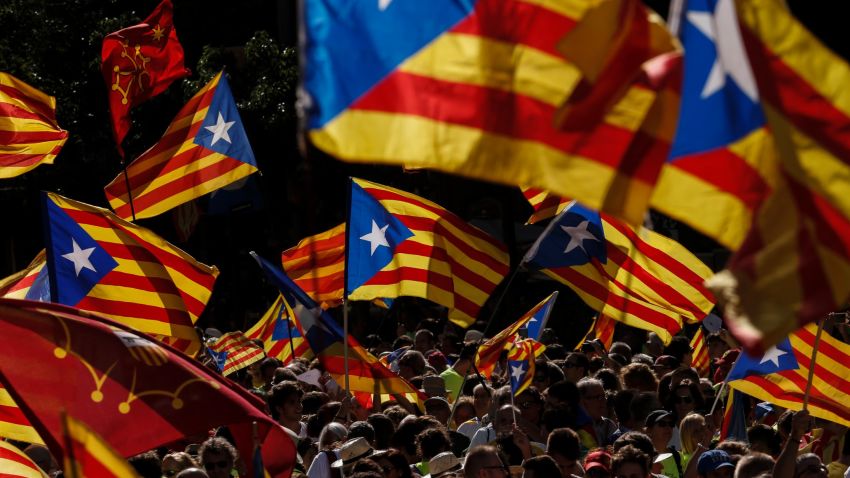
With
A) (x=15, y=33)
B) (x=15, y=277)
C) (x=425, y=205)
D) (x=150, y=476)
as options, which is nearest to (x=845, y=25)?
(x=15, y=33)

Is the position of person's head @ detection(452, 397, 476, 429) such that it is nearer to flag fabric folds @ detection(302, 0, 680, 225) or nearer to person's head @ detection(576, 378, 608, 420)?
person's head @ detection(576, 378, 608, 420)

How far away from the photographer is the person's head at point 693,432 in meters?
9.30

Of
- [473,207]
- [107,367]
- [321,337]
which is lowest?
[473,207]

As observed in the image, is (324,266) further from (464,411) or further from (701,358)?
(701,358)

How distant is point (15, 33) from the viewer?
29.6 metres

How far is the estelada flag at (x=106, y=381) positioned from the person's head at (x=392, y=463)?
4.40 feet

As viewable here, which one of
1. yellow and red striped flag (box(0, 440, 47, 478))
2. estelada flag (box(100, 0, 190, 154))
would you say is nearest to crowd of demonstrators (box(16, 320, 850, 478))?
yellow and red striped flag (box(0, 440, 47, 478))

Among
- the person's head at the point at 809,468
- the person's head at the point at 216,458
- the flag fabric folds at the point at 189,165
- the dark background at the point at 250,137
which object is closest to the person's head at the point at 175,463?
the person's head at the point at 216,458

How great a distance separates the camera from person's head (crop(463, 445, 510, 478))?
24.3ft

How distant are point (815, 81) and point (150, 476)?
173 inches

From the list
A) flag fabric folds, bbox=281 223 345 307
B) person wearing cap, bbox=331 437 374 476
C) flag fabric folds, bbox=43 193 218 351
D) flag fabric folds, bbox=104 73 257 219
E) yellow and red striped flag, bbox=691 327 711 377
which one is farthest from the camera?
yellow and red striped flag, bbox=691 327 711 377

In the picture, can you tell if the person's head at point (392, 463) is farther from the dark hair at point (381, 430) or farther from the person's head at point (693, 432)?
the person's head at point (693, 432)

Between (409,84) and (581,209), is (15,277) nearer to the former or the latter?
(581,209)

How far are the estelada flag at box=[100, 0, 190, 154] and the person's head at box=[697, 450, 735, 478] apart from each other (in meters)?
9.62
